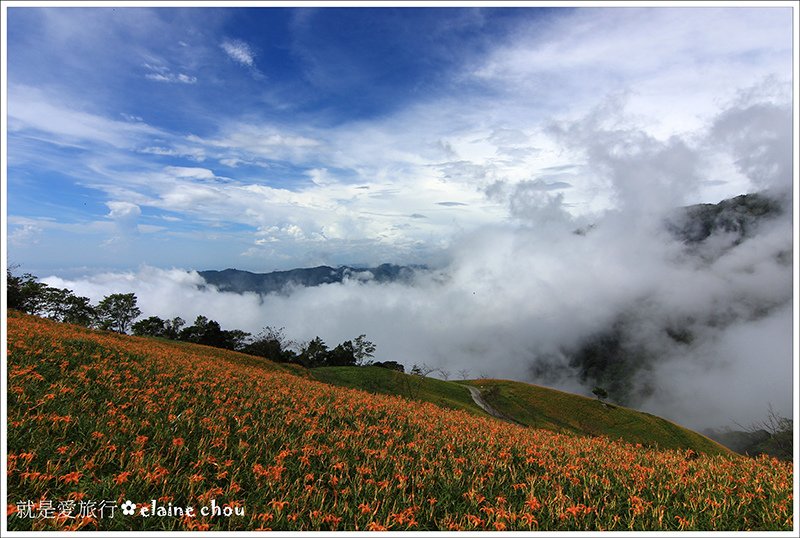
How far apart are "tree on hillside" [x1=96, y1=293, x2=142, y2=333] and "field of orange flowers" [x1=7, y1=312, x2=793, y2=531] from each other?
91.9 metres

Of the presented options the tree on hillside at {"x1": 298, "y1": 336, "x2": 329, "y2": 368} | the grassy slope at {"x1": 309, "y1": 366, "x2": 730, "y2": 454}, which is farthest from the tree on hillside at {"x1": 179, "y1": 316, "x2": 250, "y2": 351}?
the grassy slope at {"x1": 309, "y1": 366, "x2": 730, "y2": 454}

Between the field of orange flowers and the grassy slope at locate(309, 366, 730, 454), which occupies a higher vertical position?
the field of orange flowers

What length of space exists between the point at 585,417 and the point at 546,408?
6261mm

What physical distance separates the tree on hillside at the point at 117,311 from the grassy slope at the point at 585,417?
262 feet

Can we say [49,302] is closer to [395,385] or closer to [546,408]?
[395,385]

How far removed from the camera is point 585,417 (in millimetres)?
62656

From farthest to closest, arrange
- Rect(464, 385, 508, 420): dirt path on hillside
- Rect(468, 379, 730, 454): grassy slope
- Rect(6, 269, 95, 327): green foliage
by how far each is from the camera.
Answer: Rect(6, 269, 95, 327): green foliage
Rect(468, 379, 730, 454): grassy slope
Rect(464, 385, 508, 420): dirt path on hillside

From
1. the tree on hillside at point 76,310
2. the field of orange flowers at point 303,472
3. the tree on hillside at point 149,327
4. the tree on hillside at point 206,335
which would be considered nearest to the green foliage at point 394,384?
the tree on hillside at point 206,335

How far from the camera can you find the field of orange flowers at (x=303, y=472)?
6234mm

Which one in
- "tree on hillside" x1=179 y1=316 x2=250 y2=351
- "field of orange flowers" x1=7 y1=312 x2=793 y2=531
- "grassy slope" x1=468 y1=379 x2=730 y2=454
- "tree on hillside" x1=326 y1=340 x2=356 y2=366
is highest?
"field of orange flowers" x1=7 y1=312 x2=793 y2=531

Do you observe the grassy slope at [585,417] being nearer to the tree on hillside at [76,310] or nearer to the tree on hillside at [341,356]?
the tree on hillside at [341,356]

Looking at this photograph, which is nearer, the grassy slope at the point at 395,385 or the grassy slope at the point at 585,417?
the grassy slope at the point at 395,385

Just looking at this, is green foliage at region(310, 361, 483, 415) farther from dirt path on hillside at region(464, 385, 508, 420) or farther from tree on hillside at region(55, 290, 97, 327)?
tree on hillside at region(55, 290, 97, 327)

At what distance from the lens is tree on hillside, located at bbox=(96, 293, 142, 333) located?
293 feet
